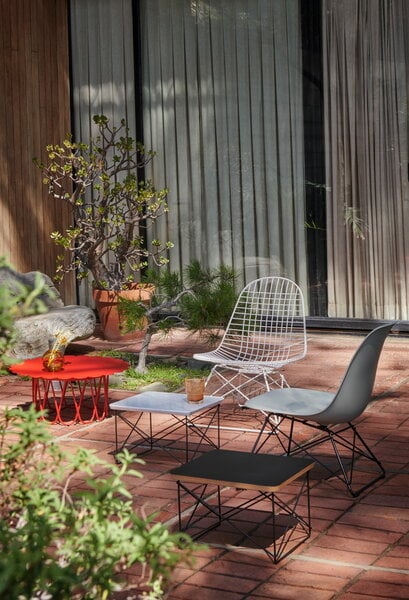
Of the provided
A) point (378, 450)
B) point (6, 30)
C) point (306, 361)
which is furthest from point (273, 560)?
point (6, 30)

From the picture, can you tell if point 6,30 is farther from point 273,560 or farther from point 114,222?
point 273,560

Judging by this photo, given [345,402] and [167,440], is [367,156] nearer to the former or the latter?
[167,440]

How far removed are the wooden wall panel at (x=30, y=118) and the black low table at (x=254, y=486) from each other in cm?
537

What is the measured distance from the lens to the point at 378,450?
5086 mm

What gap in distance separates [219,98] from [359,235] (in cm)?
177

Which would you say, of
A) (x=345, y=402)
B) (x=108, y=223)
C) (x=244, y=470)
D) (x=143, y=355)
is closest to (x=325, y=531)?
(x=244, y=470)

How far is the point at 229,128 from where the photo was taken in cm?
902

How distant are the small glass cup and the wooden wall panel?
4.43 meters

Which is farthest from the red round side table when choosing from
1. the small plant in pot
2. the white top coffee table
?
the small plant in pot

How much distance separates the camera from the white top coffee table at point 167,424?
486 cm

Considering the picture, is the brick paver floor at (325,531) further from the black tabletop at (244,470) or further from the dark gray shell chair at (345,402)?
the black tabletop at (244,470)

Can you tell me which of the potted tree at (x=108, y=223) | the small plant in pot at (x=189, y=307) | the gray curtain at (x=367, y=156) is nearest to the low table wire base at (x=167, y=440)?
the small plant in pot at (x=189, y=307)

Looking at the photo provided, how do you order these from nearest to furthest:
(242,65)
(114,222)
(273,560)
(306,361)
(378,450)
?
(273,560)
(378,450)
(306,361)
(114,222)
(242,65)

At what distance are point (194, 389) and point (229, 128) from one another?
4.55 m
